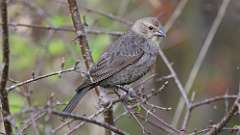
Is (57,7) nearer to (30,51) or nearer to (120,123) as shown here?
(30,51)

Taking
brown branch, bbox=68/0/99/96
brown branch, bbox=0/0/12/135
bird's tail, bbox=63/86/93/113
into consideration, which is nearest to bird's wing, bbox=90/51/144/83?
bird's tail, bbox=63/86/93/113

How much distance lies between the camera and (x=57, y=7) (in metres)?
8.65

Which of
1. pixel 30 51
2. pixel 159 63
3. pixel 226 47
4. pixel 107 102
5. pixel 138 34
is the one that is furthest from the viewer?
pixel 159 63

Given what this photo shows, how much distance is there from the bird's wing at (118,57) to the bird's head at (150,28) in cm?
26

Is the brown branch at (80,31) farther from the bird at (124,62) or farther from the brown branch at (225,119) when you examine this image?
the brown branch at (225,119)

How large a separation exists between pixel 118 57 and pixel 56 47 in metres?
2.24

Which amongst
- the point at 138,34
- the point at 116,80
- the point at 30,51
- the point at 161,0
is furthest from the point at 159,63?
the point at 116,80

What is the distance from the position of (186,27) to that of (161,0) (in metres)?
0.90

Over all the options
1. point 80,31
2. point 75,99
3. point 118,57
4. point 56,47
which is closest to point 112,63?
point 118,57

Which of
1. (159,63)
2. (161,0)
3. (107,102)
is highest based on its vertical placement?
(161,0)

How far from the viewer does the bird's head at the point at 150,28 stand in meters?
6.24

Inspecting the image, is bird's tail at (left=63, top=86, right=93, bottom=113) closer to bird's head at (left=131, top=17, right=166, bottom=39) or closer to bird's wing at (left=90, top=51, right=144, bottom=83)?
bird's wing at (left=90, top=51, right=144, bottom=83)

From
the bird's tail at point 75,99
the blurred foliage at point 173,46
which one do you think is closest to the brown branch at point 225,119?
the bird's tail at point 75,99

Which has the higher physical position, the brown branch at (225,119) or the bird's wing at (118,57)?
the bird's wing at (118,57)
